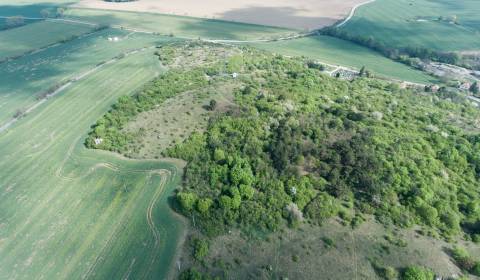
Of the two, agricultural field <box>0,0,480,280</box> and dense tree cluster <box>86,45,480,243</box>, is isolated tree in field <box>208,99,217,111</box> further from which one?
dense tree cluster <box>86,45,480,243</box>

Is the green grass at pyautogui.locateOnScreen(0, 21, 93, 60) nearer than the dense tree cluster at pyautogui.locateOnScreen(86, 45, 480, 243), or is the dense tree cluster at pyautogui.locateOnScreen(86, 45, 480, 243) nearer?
the dense tree cluster at pyautogui.locateOnScreen(86, 45, 480, 243)

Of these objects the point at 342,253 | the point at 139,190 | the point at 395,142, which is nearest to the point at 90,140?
the point at 139,190

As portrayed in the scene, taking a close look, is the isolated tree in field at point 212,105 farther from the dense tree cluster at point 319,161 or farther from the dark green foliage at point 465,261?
the dark green foliage at point 465,261

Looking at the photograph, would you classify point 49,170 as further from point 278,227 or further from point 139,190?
point 278,227

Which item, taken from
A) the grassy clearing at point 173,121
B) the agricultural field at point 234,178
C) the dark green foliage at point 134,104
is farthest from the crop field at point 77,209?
the grassy clearing at point 173,121

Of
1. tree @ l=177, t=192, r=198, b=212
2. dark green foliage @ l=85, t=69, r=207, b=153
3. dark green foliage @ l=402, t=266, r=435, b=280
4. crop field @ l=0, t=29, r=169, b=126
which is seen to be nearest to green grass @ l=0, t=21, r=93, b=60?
crop field @ l=0, t=29, r=169, b=126

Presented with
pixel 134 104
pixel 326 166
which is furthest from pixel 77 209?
pixel 326 166

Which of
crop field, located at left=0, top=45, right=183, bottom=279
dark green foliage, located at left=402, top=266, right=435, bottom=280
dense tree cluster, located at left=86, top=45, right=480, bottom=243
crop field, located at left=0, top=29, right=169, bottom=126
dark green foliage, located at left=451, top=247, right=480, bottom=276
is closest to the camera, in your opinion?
dark green foliage, located at left=402, top=266, right=435, bottom=280
